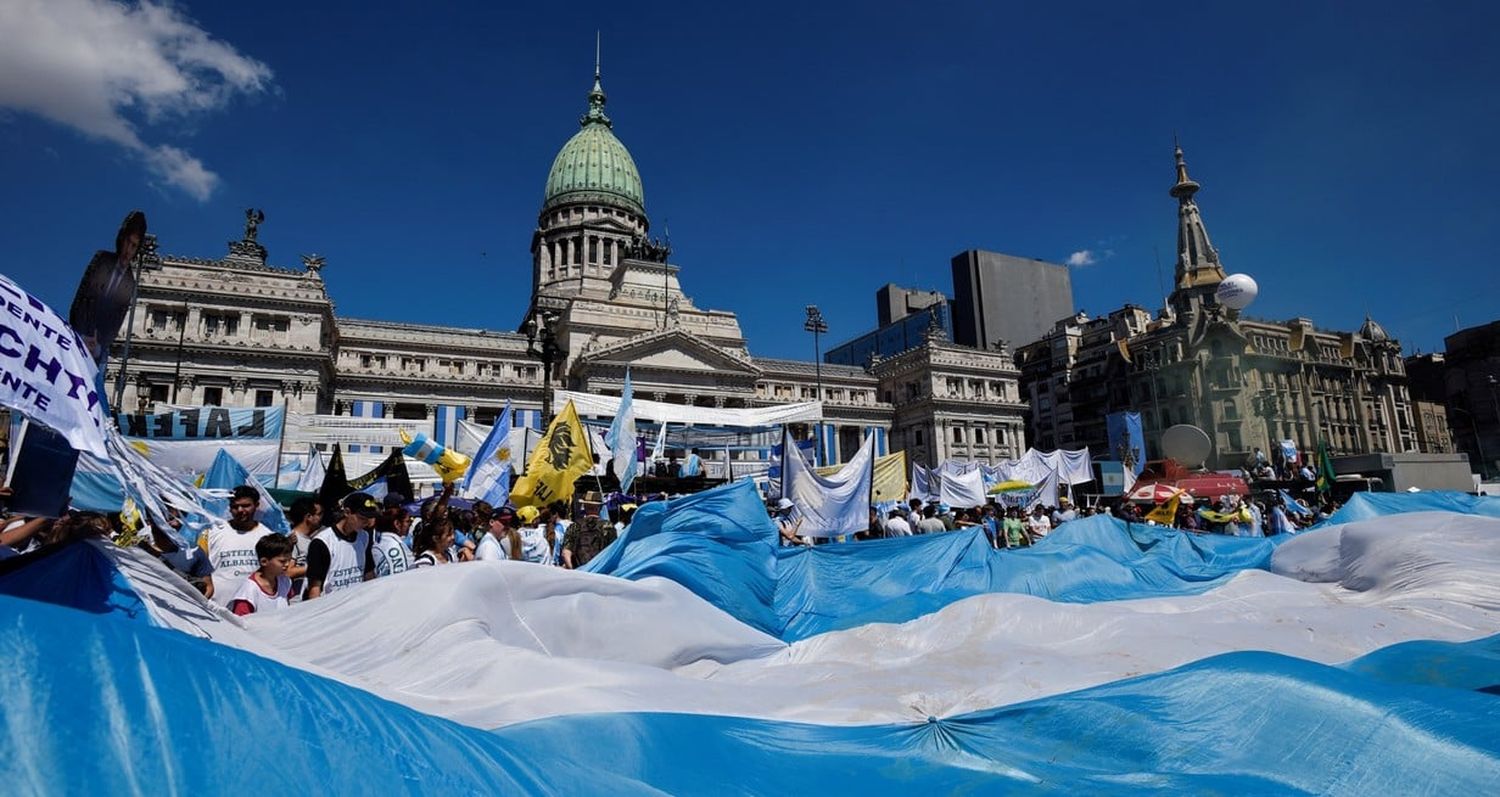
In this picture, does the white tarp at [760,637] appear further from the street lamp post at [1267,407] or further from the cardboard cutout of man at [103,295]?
the street lamp post at [1267,407]

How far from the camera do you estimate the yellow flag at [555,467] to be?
37.9ft

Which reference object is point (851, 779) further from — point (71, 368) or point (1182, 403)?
point (1182, 403)

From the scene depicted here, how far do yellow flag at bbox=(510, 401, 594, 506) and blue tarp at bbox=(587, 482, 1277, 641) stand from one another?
2695 mm

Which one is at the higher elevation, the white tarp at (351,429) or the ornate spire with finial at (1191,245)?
the ornate spire with finial at (1191,245)

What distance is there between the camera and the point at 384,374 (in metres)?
51.1

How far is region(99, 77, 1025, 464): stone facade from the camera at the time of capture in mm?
43156

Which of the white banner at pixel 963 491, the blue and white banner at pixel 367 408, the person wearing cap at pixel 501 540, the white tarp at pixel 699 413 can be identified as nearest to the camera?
the person wearing cap at pixel 501 540

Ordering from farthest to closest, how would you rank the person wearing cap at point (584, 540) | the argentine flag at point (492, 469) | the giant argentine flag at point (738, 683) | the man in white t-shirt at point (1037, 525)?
1. the man in white t-shirt at point (1037, 525)
2. the argentine flag at point (492, 469)
3. the person wearing cap at point (584, 540)
4. the giant argentine flag at point (738, 683)

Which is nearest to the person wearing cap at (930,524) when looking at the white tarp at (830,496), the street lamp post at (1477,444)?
the white tarp at (830,496)

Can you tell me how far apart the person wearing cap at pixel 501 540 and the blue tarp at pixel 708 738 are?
442cm

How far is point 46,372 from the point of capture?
2684 millimetres

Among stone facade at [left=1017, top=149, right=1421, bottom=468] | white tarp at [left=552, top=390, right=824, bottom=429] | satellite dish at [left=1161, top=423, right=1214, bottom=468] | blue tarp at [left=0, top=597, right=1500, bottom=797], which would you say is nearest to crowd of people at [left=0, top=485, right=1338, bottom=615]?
blue tarp at [left=0, top=597, right=1500, bottom=797]

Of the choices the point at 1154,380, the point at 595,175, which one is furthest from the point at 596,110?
the point at 1154,380

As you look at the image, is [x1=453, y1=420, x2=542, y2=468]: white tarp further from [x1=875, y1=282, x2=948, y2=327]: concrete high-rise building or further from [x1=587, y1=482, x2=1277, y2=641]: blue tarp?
[x1=875, y1=282, x2=948, y2=327]: concrete high-rise building
